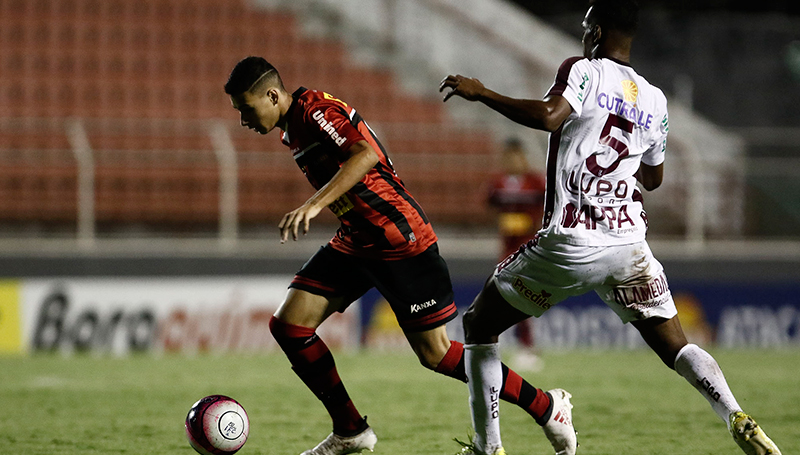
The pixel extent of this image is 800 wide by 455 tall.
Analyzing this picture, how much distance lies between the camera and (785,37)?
55.6ft

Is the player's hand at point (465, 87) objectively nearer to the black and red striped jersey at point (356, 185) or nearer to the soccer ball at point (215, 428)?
the black and red striped jersey at point (356, 185)

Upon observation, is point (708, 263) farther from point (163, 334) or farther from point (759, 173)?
point (163, 334)

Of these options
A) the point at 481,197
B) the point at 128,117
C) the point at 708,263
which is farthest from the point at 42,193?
the point at 708,263

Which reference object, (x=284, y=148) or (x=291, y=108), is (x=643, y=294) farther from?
(x=284, y=148)

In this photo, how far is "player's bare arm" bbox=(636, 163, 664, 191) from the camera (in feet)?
15.9

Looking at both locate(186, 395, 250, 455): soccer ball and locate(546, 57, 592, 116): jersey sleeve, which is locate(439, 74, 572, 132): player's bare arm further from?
locate(186, 395, 250, 455): soccer ball

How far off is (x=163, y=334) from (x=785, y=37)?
1145 cm

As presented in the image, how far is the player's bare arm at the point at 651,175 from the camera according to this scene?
15.9 ft

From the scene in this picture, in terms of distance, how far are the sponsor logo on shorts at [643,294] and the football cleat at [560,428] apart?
2.14 ft

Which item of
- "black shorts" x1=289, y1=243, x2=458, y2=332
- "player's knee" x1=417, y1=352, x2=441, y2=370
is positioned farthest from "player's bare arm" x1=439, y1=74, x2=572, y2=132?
"player's knee" x1=417, y1=352, x2=441, y2=370

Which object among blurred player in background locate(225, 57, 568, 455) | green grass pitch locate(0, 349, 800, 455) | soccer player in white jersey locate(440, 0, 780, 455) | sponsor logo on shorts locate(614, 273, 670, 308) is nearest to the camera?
soccer player in white jersey locate(440, 0, 780, 455)

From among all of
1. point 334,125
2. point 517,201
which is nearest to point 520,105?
point 334,125

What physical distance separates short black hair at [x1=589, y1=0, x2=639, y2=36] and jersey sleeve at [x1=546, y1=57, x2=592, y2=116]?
0.25m

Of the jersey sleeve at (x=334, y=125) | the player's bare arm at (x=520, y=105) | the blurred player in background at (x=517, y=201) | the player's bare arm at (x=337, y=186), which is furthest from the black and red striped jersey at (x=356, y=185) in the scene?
the blurred player in background at (x=517, y=201)
